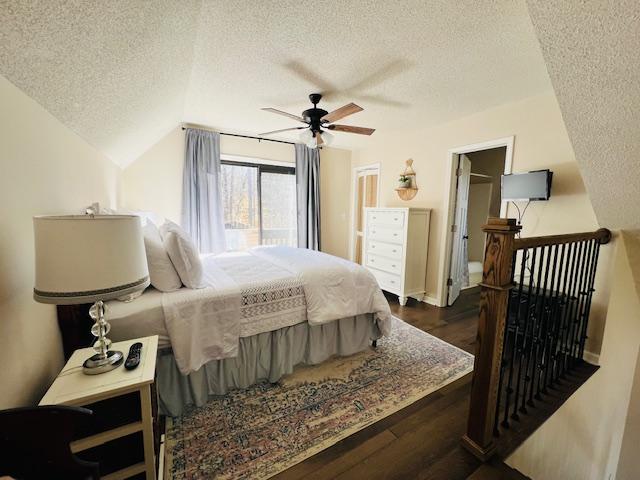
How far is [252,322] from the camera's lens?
186cm

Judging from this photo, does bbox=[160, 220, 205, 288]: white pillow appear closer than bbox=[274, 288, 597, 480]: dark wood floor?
No

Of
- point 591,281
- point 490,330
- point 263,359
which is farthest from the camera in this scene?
point 591,281

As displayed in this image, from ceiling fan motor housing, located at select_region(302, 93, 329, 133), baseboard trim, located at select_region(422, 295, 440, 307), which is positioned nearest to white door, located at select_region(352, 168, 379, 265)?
baseboard trim, located at select_region(422, 295, 440, 307)

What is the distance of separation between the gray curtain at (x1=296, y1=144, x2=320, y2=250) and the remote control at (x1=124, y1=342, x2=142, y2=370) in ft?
11.2

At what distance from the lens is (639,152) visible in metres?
1.46

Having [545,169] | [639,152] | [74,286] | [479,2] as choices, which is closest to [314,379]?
[74,286]

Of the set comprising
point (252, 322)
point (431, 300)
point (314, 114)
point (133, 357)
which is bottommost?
point (431, 300)

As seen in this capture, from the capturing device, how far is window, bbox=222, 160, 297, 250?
4.21 meters

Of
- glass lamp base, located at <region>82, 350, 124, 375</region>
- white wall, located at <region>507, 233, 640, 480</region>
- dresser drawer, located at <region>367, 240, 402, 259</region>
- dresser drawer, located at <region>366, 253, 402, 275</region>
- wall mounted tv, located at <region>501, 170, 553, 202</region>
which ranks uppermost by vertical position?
wall mounted tv, located at <region>501, 170, 553, 202</region>

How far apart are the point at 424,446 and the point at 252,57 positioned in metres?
2.81

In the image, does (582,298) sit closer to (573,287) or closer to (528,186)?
(573,287)

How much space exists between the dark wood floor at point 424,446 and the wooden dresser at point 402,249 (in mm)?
1615

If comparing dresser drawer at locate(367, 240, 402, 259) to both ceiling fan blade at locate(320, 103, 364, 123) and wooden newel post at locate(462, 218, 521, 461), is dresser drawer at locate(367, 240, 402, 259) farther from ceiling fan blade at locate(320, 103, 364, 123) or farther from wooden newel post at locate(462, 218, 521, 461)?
wooden newel post at locate(462, 218, 521, 461)

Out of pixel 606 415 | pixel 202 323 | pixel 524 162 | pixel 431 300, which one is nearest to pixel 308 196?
pixel 431 300
